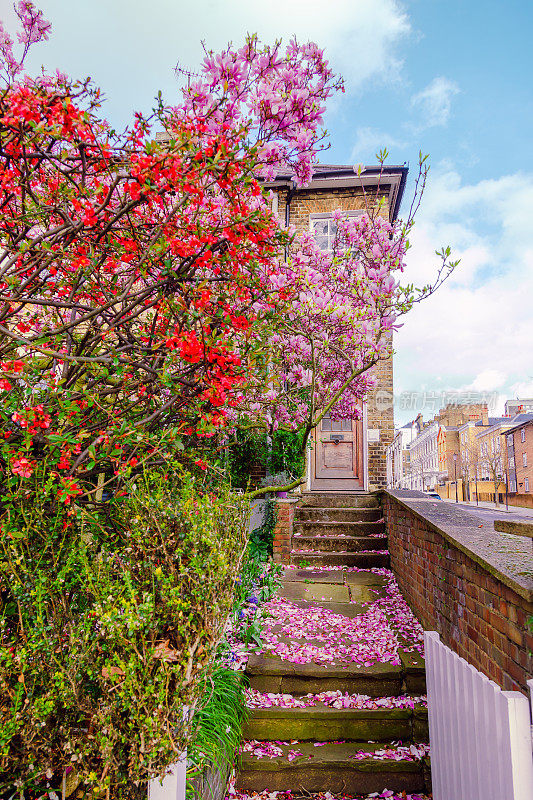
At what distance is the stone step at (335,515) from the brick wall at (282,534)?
95 centimetres

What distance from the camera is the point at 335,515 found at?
23.6ft

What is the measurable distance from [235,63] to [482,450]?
51288mm

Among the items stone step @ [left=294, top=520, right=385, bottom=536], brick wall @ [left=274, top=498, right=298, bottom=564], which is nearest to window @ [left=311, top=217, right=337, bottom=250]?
stone step @ [left=294, top=520, right=385, bottom=536]

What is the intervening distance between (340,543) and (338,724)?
335cm

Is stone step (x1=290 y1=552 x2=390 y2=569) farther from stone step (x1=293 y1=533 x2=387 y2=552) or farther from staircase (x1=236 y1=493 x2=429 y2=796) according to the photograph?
staircase (x1=236 y1=493 x2=429 y2=796)

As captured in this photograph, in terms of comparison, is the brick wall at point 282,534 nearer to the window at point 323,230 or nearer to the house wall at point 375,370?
the house wall at point 375,370

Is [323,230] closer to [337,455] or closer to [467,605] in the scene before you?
[337,455]

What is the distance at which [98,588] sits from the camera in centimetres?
187

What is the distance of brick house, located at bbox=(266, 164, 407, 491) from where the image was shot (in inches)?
389

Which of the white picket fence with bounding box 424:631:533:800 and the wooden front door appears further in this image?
the wooden front door

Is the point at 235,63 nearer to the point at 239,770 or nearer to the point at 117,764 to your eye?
the point at 117,764

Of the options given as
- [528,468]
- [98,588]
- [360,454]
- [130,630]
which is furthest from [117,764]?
[528,468]

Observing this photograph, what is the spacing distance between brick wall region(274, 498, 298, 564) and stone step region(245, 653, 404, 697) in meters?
2.50

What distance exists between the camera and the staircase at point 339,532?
6.26m
